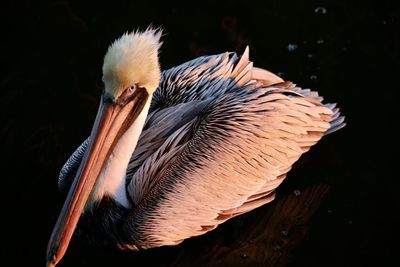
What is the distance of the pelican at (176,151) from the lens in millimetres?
3789

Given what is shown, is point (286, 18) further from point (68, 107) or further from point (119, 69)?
point (119, 69)

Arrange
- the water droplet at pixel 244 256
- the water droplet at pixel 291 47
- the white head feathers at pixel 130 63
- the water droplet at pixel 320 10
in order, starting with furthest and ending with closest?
1. the water droplet at pixel 320 10
2. the water droplet at pixel 291 47
3. the water droplet at pixel 244 256
4. the white head feathers at pixel 130 63

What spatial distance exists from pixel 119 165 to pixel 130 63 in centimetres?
63

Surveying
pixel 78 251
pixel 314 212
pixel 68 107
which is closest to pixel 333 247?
pixel 314 212

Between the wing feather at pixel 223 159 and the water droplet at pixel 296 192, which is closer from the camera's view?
the wing feather at pixel 223 159

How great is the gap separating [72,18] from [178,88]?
75.4 inches

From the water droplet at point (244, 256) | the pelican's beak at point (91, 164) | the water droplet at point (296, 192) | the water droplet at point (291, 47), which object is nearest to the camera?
the pelican's beak at point (91, 164)

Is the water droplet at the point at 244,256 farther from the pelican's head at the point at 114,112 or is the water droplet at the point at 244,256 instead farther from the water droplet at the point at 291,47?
the water droplet at the point at 291,47

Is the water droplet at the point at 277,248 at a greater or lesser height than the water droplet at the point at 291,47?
lesser

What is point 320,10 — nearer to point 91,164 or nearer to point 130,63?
point 130,63

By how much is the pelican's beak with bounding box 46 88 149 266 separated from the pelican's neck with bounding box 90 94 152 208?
0.29ft

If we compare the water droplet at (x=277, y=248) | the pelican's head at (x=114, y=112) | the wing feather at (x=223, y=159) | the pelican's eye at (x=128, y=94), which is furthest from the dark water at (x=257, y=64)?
the pelican's eye at (x=128, y=94)

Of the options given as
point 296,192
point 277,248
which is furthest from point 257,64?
point 277,248

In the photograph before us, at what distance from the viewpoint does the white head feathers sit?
12.0 ft
